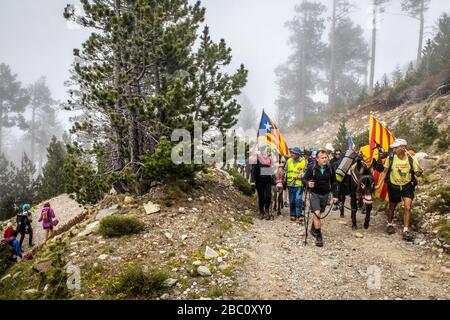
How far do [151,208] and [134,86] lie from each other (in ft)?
12.8

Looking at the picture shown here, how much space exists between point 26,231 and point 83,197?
562cm

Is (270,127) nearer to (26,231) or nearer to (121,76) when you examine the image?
(121,76)

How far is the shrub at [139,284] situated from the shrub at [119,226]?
5.60ft

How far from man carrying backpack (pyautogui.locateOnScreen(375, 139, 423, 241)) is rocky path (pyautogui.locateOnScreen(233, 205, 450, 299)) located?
2.21ft

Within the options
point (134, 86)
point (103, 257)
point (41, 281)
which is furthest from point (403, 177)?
point (41, 281)

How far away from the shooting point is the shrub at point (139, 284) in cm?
→ 499

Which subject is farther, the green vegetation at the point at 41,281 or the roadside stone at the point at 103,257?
the roadside stone at the point at 103,257

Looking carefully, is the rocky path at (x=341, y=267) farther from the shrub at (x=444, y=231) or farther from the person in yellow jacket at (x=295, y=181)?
the person in yellow jacket at (x=295, y=181)

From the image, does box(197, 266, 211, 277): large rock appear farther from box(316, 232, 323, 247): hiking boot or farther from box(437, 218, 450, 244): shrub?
box(437, 218, 450, 244): shrub

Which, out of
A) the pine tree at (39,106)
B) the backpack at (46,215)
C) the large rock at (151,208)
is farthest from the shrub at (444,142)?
the pine tree at (39,106)

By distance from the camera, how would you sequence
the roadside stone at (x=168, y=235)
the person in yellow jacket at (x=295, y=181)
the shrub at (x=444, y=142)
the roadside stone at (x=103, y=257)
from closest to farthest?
the roadside stone at (x=103, y=257) < the roadside stone at (x=168, y=235) < the person in yellow jacket at (x=295, y=181) < the shrub at (x=444, y=142)

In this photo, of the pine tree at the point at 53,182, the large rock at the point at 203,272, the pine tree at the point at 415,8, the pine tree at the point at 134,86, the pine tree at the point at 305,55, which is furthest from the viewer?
the pine tree at the point at 305,55

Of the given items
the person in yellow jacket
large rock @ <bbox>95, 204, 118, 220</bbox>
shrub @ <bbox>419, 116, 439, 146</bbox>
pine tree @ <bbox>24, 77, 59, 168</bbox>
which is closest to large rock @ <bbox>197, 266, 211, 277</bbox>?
large rock @ <bbox>95, 204, 118, 220</bbox>

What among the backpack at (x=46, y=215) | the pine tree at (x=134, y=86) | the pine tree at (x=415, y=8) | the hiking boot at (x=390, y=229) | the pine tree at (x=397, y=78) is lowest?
the backpack at (x=46, y=215)
